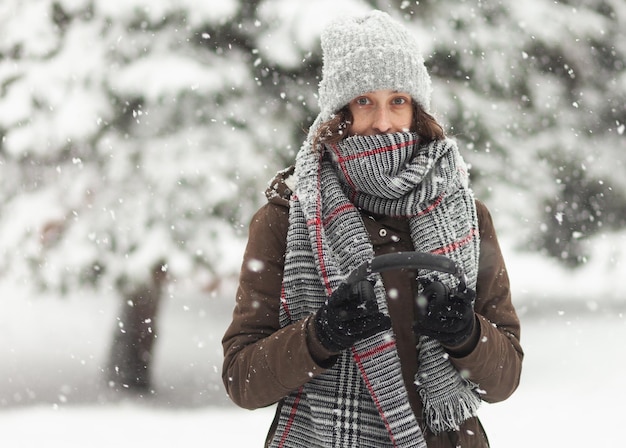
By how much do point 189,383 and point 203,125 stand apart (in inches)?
116

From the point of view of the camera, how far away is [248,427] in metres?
6.69

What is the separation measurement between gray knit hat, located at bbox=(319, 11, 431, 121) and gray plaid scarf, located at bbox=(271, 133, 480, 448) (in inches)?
5.9

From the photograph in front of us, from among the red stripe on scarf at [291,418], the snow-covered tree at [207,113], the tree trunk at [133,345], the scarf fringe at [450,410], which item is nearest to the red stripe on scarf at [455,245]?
the scarf fringe at [450,410]

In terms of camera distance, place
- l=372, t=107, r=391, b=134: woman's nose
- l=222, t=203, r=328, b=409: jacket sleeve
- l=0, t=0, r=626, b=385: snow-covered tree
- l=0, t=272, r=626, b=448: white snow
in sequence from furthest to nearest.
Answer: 1. l=0, t=0, r=626, b=385: snow-covered tree
2. l=0, t=272, r=626, b=448: white snow
3. l=372, t=107, r=391, b=134: woman's nose
4. l=222, t=203, r=328, b=409: jacket sleeve

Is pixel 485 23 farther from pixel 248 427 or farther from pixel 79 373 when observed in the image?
pixel 79 373

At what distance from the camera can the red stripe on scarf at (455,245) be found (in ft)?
6.64

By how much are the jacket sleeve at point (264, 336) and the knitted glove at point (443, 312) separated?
0.29m

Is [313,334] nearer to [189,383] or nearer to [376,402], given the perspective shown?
[376,402]

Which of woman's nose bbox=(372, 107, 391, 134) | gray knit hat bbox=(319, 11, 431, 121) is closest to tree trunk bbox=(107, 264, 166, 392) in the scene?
gray knit hat bbox=(319, 11, 431, 121)

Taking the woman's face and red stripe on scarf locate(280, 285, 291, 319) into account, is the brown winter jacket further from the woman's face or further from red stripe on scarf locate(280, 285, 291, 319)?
the woman's face

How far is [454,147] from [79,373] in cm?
703

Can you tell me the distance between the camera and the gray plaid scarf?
194cm

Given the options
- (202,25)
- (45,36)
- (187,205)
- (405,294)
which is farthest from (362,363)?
(45,36)

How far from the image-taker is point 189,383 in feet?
26.1
